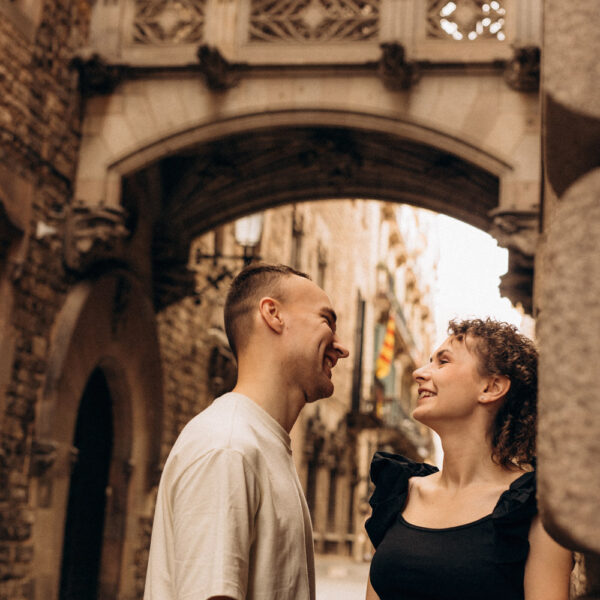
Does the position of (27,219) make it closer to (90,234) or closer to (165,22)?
(90,234)

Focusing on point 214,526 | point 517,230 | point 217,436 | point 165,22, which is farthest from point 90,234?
point 214,526

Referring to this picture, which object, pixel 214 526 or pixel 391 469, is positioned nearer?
pixel 214 526

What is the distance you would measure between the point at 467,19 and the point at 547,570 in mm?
8982

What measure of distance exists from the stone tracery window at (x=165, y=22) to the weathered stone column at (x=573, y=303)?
10046 millimetres

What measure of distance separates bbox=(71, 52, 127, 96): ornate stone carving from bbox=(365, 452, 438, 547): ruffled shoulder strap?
8.66 meters

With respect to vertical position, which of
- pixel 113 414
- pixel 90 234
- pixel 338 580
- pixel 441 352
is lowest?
pixel 338 580

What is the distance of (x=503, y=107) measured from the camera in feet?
32.7

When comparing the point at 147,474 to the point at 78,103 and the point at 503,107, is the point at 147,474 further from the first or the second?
the point at 503,107

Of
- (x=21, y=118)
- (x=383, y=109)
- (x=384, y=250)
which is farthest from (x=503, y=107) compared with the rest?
(x=384, y=250)

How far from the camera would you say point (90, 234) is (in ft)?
33.1

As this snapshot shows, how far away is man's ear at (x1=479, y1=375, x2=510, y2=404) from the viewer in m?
2.38

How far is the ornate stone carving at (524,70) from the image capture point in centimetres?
953

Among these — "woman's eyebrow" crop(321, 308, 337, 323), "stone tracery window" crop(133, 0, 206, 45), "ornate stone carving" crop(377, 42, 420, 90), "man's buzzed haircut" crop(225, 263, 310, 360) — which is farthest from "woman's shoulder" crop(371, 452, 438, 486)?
"stone tracery window" crop(133, 0, 206, 45)

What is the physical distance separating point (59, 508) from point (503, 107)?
20.1ft
